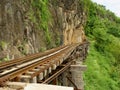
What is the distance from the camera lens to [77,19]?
3978cm

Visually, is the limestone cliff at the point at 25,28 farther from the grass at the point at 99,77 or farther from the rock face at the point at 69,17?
the grass at the point at 99,77

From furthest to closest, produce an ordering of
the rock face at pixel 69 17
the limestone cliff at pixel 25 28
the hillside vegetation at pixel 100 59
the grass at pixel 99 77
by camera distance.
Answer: the hillside vegetation at pixel 100 59
the rock face at pixel 69 17
the grass at pixel 99 77
the limestone cliff at pixel 25 28

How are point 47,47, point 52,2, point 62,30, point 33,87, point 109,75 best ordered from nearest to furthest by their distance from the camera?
1. point 33,87
2. point 47,47
3. point 52,2
4. point 62,30
5. point 109,75

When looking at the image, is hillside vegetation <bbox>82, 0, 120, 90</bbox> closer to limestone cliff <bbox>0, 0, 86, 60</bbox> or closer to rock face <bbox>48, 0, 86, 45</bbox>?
rock face <bbox>48, 0, 86, 45</bbox>

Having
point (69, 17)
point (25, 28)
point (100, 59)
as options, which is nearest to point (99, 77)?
point (69, 17)

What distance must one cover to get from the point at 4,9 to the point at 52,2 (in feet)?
42.8

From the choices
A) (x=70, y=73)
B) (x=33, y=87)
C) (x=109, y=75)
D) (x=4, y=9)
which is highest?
(x=4, y=9)

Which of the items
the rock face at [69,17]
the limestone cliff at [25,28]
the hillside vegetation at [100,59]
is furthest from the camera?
the hillside vegetation at [100,59]

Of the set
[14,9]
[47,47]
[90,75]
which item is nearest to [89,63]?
[90,75]

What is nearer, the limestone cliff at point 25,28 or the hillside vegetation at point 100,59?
the limestone cliff at point 25,28

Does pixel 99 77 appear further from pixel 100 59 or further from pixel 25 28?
pixel 25 28

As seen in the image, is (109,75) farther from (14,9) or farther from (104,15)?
(104,15)

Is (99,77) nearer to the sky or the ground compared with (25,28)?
nearer to the ground

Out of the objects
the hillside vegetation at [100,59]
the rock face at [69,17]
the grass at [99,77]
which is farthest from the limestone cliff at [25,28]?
the hillside vegetation at [100,59]
